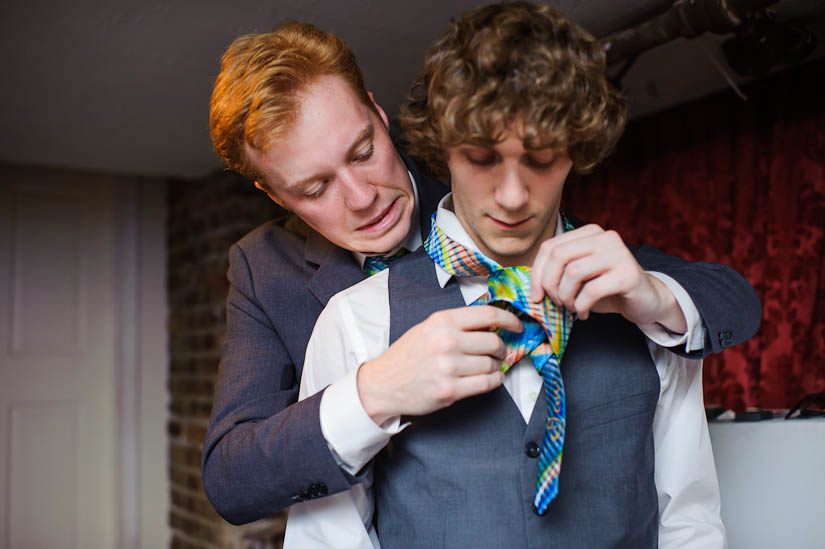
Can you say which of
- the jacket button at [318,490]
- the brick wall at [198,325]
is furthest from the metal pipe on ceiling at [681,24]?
the brick wall at [198,325]

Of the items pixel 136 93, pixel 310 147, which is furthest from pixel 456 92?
pixel 136 93

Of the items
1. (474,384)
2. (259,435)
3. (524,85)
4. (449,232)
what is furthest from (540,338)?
(259,435)

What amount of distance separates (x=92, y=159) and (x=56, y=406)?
1488mm

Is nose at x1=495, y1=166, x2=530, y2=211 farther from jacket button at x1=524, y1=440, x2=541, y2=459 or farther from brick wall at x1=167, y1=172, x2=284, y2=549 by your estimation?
brick wall at x1=167, y1=172, x2=284, y2=549

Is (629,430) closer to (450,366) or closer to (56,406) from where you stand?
(450,366)

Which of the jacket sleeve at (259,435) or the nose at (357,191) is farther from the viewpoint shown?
the nose at (357,191)

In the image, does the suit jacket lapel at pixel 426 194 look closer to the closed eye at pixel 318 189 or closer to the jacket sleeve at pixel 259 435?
the closed eye at pixel 318 189

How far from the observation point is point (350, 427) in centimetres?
98

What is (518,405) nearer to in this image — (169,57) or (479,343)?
(479,343)

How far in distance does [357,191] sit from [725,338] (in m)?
0.65

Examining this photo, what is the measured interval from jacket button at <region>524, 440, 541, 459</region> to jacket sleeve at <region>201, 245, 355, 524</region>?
25 centimetres

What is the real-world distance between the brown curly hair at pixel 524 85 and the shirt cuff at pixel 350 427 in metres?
0.38

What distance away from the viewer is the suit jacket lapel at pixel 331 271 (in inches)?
54.6

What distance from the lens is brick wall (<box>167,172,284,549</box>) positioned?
3.60 metres
